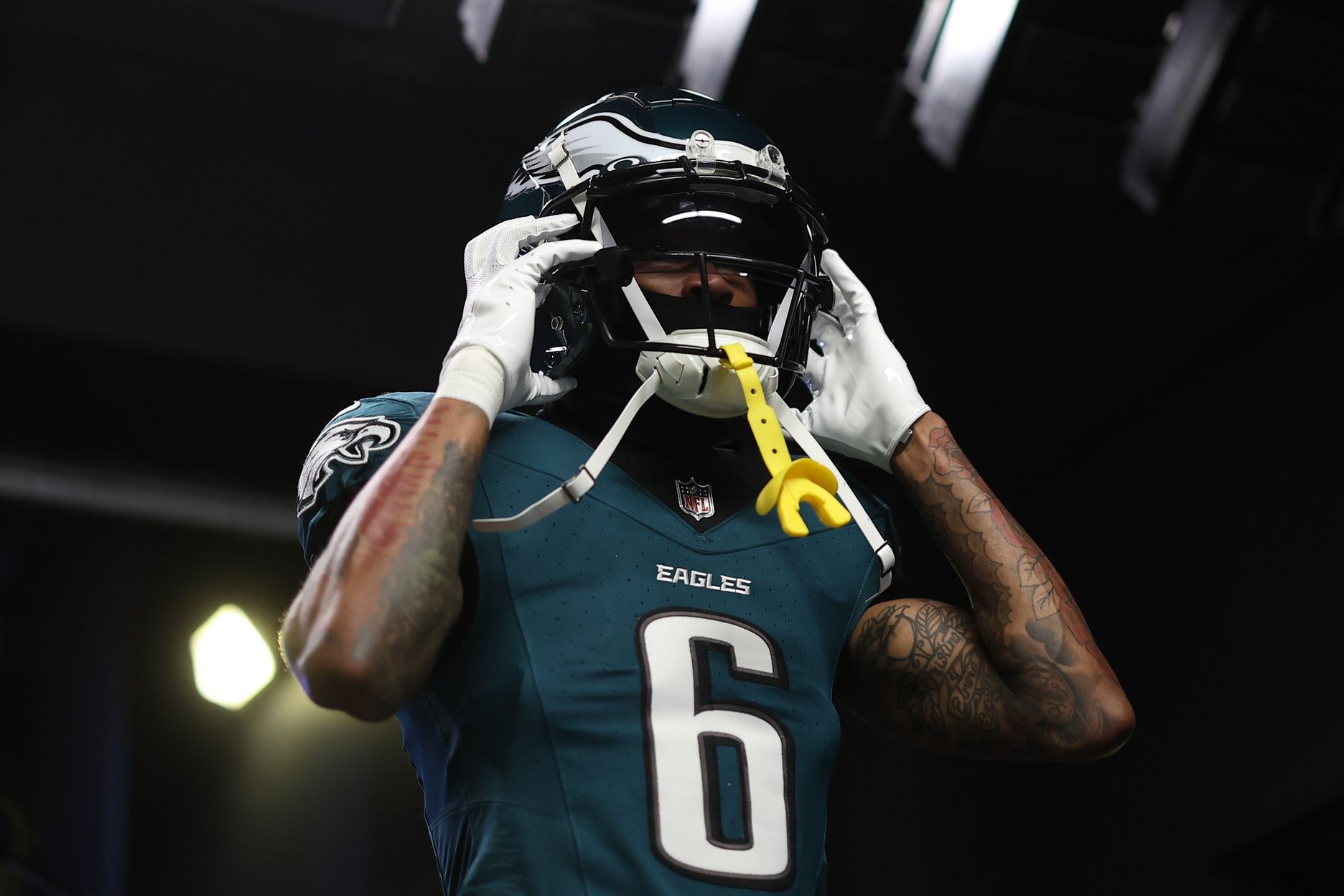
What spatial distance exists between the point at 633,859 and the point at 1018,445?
2424 millimetres

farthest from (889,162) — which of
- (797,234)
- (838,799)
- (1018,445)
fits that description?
(797,234)

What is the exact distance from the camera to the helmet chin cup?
1437 mm

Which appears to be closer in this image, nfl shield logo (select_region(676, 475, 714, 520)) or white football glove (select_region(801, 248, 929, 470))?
nfl shield logo (select_region(676, 475, 714, 520))

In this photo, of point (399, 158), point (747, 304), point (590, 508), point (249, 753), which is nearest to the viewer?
point (590, 508)

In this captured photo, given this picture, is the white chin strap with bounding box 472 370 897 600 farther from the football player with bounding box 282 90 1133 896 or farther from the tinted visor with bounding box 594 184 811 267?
the tinted visor with bounding box 594 184 811 267

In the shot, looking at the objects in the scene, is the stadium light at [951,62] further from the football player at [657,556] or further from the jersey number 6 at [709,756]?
the jersey number 6 at [709,756]

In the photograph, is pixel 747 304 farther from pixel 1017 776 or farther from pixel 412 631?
pixel 1017 776

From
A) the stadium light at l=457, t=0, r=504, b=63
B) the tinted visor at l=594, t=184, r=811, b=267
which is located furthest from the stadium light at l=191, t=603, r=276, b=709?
the tinted visor at l=594, t=184, r=811, b=267

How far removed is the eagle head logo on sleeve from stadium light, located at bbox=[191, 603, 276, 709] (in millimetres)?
1499

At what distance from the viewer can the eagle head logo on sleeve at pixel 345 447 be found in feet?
4.48

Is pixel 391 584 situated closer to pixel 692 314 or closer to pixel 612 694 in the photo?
pixel 612 694

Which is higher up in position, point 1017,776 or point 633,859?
point 633,859

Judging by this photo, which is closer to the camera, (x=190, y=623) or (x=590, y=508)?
(x=590, y=508)

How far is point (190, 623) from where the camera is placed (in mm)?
2834
